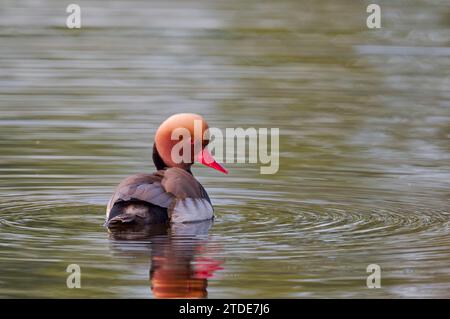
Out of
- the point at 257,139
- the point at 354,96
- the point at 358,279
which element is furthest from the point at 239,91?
the point at 358,279

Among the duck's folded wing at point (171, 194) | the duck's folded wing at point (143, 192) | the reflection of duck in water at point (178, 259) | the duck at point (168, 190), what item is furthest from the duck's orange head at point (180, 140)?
the reflection of duck in water at point (178, 259)

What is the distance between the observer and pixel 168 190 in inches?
408

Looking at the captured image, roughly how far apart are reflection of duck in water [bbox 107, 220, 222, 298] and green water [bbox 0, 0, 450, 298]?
2 cm

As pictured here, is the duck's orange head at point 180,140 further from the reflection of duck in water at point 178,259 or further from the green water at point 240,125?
the reflection of duck in water at point 178,259

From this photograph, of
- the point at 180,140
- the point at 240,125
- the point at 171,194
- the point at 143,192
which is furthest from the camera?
the point at 240,125

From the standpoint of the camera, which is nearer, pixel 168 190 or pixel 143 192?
pixel 143 192

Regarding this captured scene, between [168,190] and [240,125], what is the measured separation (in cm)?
432

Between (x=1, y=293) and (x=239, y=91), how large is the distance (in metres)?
8.45

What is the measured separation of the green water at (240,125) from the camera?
9086 mm

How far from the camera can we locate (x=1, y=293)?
27.6 feet

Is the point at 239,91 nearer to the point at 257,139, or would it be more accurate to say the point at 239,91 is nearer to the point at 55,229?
the point at 257,139

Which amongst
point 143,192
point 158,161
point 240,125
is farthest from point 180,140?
point 240,125

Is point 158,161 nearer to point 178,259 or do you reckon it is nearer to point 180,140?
point 180,140

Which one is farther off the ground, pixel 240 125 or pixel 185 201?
pixel 240 125
